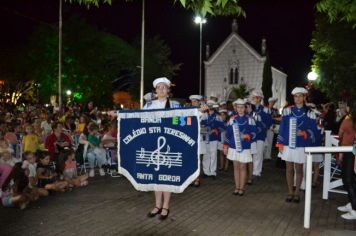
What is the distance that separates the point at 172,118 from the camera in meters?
6.16

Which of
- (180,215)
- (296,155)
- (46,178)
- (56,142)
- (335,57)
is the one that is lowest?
(180,215)

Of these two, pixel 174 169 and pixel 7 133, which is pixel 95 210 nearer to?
pixel 174 169

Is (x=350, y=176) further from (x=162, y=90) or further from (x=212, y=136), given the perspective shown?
(x=212, y=136)

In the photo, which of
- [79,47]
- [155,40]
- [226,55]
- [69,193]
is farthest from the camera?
[155,40]

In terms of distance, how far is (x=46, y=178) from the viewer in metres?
8.83

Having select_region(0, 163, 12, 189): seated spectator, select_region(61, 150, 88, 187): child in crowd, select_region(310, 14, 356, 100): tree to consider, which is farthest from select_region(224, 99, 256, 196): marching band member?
select_region(310, 14, 356, 100): tree

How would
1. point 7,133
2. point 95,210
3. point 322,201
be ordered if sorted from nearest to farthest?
point 95,210
point 322,201
point 7,133

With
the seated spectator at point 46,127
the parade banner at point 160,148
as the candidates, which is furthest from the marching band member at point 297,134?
the seated spectator at point 46,127

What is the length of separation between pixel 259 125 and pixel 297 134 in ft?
8.56

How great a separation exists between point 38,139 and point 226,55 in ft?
180

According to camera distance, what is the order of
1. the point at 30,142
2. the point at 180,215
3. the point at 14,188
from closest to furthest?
the point at 180,215, the point at 14,188, the point at 30,142

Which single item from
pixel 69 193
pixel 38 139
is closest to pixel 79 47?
pixel 38 139

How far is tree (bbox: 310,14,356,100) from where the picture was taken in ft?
90.8

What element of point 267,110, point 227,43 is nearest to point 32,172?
point 267,110
